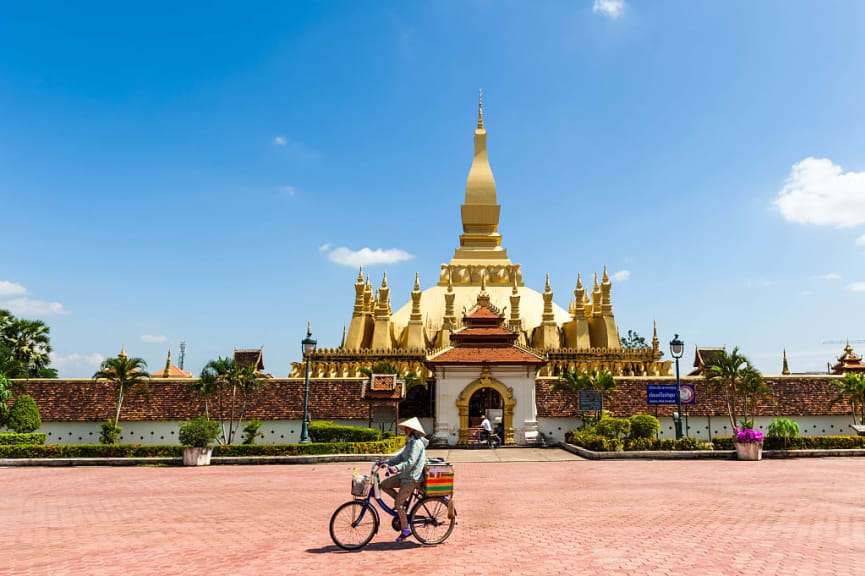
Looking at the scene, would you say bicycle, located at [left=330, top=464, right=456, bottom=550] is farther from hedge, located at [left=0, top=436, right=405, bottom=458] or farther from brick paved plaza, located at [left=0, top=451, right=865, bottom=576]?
hedge, located at [left=0, top=436, right=405, bottom=458]

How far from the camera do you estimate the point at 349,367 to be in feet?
127

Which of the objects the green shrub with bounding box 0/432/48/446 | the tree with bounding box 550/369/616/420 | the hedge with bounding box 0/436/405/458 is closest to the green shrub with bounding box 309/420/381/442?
the hedge with bounding box 0/436/405/458

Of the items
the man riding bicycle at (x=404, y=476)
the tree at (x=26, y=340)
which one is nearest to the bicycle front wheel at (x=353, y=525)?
the man riding bicycle at (x=404, y=476)

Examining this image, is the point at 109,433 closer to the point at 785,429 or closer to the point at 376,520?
the point at 376,520

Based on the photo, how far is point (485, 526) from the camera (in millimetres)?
9820

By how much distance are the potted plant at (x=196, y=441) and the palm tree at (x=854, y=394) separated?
2764 cm

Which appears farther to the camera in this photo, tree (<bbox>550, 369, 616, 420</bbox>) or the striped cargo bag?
tree (<bbox>550, 369, 616, 420</bbox>)

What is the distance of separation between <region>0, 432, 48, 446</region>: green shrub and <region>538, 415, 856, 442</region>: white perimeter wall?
23146 millimetres

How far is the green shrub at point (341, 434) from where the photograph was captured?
26011mm

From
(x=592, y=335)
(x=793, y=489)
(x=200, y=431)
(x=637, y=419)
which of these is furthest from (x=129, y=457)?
(x=592, y=335)

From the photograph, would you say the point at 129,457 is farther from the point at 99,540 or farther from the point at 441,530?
the point at 441,530

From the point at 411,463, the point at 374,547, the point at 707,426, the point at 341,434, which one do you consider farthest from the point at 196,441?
the point at 707,426

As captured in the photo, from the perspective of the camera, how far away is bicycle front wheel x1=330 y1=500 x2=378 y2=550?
8.22m

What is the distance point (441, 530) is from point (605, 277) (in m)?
37.7
